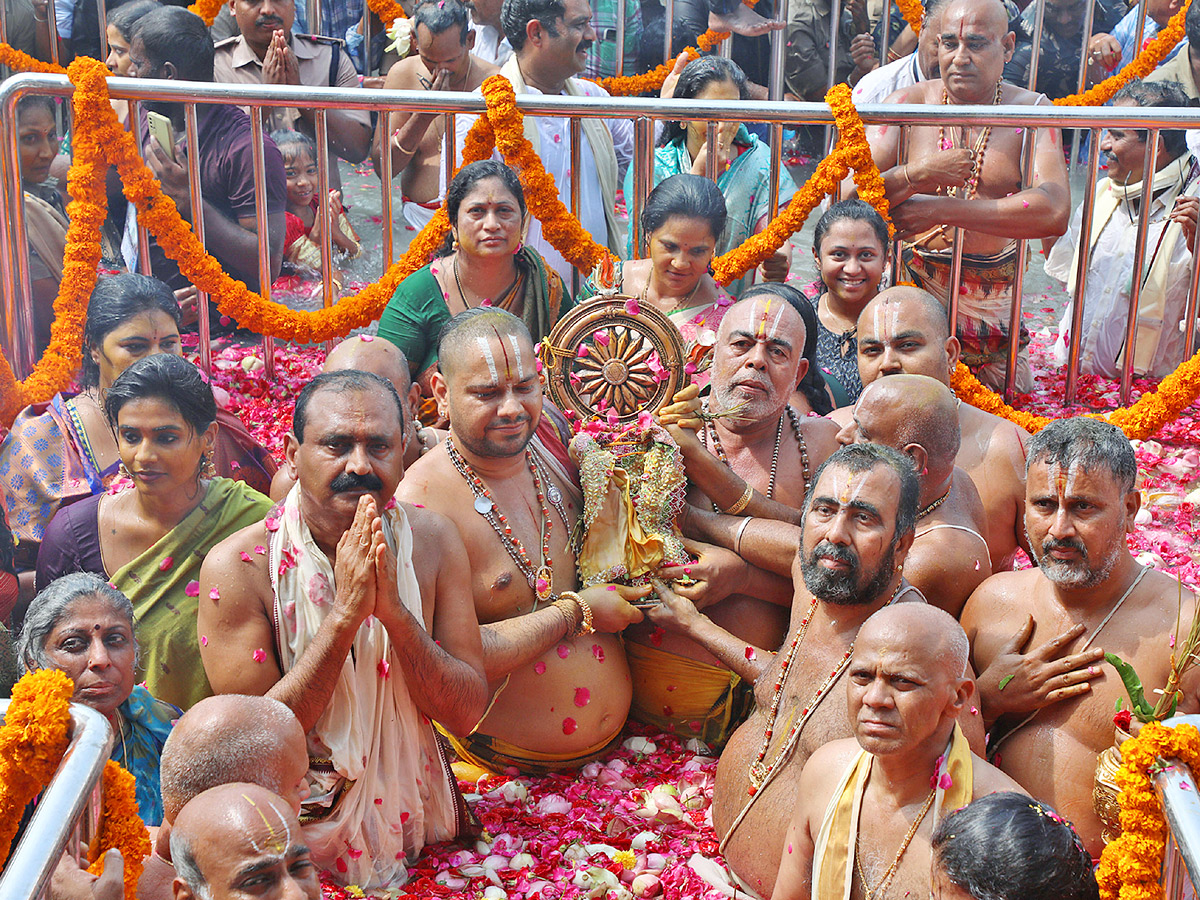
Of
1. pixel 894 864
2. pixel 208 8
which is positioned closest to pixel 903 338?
pixel 894 864

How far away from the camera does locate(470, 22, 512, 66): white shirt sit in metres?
7.67

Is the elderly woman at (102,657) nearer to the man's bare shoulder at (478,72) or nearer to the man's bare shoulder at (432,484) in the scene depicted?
the man's bare shoulder at (432,484)

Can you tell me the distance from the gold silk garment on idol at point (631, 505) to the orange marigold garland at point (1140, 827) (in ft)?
5.73

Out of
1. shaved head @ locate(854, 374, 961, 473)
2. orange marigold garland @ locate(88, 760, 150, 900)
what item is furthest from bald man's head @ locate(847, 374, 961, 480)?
orange marigold garland @ locate(88, 760, 150, 900)

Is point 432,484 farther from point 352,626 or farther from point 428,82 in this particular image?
point 428,82

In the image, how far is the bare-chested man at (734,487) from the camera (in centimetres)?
421

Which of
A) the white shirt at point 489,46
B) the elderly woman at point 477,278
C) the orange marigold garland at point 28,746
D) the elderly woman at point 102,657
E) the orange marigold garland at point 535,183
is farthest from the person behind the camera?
the white shirt at point 489,46

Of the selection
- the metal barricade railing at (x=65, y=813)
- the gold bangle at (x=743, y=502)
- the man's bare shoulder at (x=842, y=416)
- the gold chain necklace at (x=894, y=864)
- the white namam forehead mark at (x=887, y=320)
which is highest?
the white namam forehead mark at (x=887, y=320)

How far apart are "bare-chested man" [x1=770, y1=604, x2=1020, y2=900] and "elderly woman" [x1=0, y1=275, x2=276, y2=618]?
2.42 metres

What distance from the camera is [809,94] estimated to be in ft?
27.9

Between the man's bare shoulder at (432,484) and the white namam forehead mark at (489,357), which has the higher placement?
the white namam forehead mark at (489,357)

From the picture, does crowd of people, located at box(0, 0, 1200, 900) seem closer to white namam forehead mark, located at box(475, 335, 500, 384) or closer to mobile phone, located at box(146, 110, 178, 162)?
white namam forehead mark, located at box(475, 335, 500, 384)

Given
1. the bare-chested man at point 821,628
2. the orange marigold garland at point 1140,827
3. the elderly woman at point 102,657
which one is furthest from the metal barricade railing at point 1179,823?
the elderly woman at point 102,657

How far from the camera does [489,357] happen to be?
3971 mm
